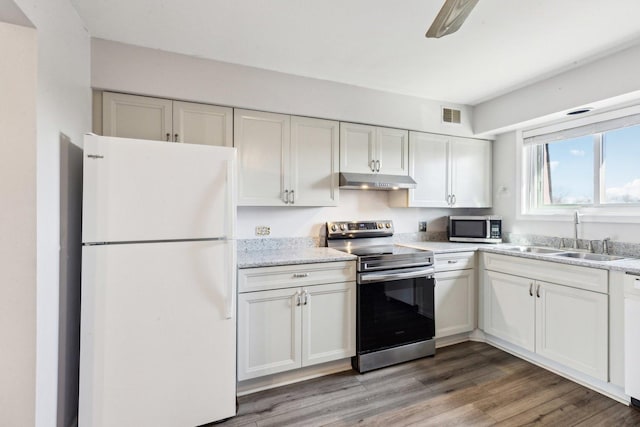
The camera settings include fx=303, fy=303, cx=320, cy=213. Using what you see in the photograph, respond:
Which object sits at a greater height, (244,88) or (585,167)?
(244,88)

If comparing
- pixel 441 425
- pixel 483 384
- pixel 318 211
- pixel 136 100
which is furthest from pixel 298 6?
pixel 483 384

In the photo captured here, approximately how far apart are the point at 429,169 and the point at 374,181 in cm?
80

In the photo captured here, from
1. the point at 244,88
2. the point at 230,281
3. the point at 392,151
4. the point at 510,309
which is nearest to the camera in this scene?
the point at 230,281

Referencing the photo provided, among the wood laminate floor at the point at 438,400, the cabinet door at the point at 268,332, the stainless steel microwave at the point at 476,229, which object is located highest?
the stainless steel microwave at the point at 476,229

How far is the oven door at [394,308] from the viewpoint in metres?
2.34

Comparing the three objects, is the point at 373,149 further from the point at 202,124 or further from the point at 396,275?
the point at 202,124

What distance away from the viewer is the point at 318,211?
293 cm

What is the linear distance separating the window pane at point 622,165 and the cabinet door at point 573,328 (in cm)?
99

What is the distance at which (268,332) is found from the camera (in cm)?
211

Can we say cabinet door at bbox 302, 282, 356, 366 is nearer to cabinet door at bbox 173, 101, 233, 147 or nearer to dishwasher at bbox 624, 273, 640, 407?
cabinet door at bbox 173, 101, 233, 147

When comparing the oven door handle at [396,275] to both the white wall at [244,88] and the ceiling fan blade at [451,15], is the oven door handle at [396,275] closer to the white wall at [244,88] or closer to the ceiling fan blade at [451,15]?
the white wall at [244,88]

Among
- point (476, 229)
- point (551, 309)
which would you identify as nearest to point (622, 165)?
point (476, 229)

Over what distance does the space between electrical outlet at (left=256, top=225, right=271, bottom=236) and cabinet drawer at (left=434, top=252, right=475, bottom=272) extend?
1.52 m

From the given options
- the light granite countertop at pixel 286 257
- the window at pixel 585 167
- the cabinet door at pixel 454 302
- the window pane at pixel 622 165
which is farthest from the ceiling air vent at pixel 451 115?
the light granite countertop at pixel 286 257
